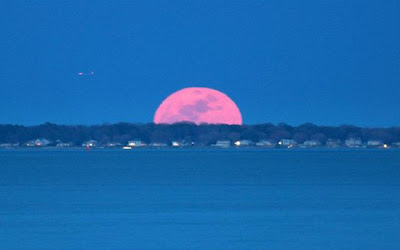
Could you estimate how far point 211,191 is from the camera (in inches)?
1572

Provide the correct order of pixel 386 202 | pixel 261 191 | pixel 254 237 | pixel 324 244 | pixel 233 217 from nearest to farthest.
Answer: pixel 324 244, pixel 254 237, pixel 233 217, pixel 386 202, pixel 261 191

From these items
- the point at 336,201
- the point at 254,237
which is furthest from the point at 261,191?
the point at 254,237

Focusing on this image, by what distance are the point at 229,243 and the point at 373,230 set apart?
15.2 ft

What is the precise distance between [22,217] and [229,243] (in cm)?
846

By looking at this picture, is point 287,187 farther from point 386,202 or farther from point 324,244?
point 324,244

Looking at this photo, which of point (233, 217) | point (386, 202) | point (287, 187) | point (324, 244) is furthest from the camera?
point (287, 187)

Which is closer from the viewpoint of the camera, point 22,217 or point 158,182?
point 22,217

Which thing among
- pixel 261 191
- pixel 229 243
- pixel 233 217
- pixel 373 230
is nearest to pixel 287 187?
pixel 261 191

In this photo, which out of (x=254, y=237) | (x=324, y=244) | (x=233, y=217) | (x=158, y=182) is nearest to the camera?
(x=324, y=244)

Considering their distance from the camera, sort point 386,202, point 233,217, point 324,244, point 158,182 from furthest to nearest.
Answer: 1. point 158,182
2. point 386,202
3. point 233,217
4. point 324,244

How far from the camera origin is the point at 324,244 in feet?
68.6

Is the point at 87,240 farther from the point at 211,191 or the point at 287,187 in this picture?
the point at 287,187

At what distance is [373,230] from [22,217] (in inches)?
416

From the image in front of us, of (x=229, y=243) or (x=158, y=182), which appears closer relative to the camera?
(x=229, y=243)
